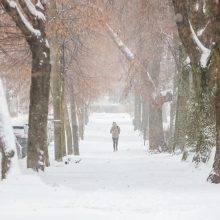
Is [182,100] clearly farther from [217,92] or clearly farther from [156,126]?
[217,92]

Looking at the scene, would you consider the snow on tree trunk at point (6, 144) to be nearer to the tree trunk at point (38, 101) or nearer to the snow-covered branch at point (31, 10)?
the tree trunk at point (38, 101)

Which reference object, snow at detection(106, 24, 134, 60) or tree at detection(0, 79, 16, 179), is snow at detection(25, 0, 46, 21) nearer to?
tree at detection(0, 79, 16, 179)

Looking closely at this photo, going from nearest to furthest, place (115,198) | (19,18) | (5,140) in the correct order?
(115,198) → (5,140) → (19,18)

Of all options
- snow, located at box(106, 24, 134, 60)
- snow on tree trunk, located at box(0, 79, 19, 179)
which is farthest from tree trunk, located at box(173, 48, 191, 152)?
snow on tree trunk, located at box(0, 79, 19, 179)

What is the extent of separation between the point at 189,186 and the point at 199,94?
312 cm

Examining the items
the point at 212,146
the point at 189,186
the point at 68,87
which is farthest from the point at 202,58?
the point at 68,87

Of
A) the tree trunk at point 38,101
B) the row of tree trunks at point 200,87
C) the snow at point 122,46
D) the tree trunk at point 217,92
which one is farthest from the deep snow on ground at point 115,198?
the snow at point 122,46

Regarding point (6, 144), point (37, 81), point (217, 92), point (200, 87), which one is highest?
point (37, 81)

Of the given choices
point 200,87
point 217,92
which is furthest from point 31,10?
point 217,92

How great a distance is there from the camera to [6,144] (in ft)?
34.4

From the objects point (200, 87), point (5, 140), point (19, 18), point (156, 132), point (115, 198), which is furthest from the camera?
point (156, 132)

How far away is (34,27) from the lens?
1284cm

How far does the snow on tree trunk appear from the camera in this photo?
10.4 metres

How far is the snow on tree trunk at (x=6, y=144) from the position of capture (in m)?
10.4
